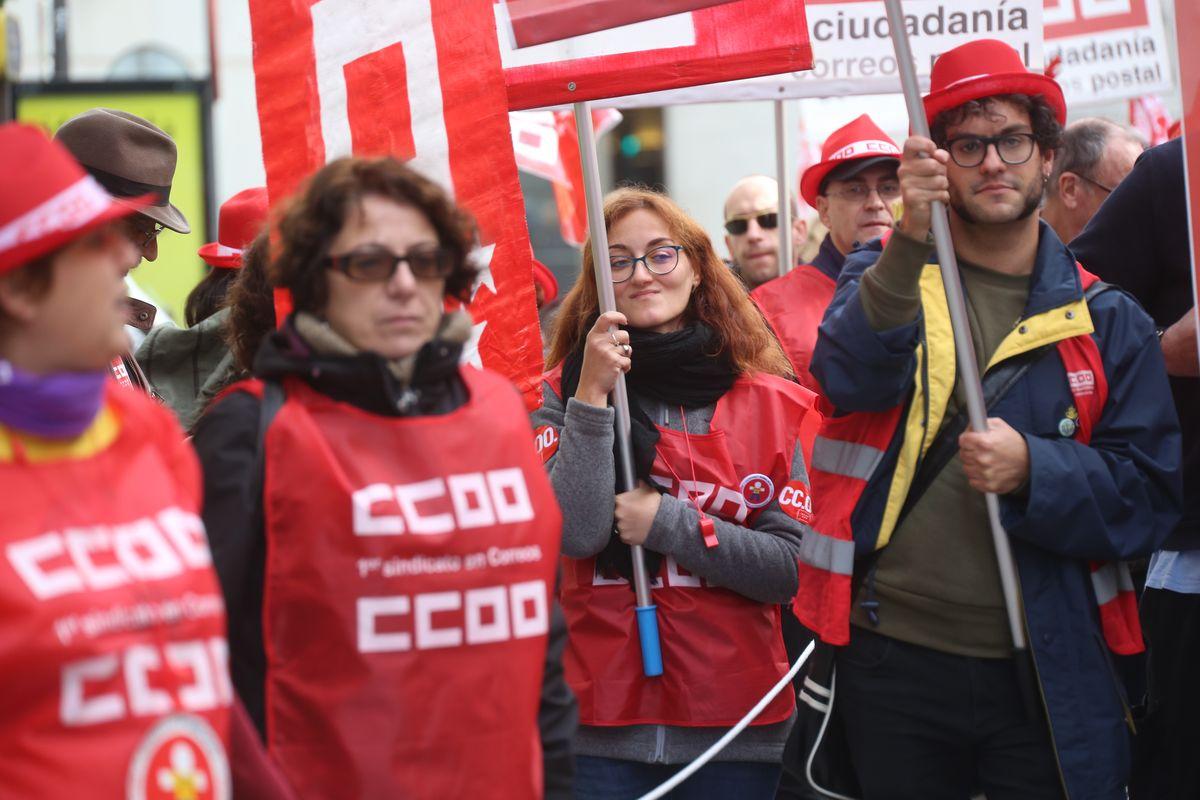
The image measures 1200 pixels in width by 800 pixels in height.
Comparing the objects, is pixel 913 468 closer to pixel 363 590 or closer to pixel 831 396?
pixel 831 396

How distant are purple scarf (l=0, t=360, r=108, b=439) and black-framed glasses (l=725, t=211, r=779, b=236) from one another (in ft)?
17.9

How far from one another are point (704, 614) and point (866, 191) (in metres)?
2.44

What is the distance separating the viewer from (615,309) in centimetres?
405

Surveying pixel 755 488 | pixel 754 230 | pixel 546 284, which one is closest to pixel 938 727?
pixel 755 488

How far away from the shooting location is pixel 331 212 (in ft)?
8.58

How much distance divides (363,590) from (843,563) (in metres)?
1.53

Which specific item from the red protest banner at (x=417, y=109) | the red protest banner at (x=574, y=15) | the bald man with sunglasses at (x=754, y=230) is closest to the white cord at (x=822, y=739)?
the red protest banner at (x=417, y=109)

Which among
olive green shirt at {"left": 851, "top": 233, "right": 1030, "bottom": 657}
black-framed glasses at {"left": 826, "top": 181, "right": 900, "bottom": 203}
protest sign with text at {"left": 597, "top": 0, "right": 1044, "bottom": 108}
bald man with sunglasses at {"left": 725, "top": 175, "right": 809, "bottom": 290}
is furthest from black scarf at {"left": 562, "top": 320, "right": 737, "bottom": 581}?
bald man with sunglasses at {"left": 725, "top": 175, "right": 809, "bottom": 290}

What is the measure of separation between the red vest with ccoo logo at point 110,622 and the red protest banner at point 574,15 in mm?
1897

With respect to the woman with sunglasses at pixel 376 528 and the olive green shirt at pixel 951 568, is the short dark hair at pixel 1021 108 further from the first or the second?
the woman with sunglasses at pixel 376 528

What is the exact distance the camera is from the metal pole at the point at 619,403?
3.88 m

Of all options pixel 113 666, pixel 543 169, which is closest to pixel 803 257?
pixel 543 169

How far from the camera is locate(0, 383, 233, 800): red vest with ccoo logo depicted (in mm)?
1962

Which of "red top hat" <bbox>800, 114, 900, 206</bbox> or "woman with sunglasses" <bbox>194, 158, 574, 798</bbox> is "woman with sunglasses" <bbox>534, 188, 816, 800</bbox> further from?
"red top hat" <bbox>800, 114, 900, 206</bbox>
